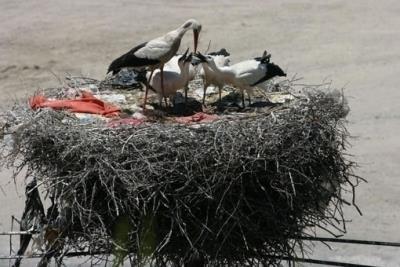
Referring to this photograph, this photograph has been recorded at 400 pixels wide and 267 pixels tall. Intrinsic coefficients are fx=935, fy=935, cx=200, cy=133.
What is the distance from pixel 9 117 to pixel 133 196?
73 centimetres

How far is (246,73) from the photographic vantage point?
4371mm

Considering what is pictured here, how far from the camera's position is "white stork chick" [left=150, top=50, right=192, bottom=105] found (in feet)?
14.3

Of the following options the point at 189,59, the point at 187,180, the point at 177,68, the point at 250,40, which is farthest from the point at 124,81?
the point at 250,40

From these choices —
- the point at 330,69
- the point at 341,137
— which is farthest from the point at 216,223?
the point at 330,69

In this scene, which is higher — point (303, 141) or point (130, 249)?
point (303, 141)

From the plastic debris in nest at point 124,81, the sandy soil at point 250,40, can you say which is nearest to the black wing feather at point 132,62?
the plastic debris in nest at point 124,81

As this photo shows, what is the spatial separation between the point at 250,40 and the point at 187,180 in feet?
29.0

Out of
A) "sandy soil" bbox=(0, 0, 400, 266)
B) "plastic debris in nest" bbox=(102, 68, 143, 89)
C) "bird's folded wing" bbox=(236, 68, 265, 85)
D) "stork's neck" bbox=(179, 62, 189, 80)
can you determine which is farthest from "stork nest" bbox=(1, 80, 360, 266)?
"sandy soil" bbox=(0, 0, 400, 266)

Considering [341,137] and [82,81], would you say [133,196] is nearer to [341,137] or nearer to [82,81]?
[341,137]

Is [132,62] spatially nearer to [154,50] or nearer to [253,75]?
[154,50]

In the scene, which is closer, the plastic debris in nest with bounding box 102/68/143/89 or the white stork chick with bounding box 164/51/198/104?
the white stork chick with bounding box 164/51/198/104

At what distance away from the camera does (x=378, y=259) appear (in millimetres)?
7887

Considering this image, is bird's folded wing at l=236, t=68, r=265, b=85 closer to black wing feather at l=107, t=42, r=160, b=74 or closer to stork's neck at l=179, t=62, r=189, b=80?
stork's neck at l=179, t=62, r=189, b=80

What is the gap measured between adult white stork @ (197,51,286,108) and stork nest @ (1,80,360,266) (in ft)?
1.42
